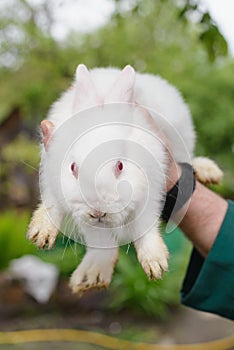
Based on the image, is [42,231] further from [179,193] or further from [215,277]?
[215,277]

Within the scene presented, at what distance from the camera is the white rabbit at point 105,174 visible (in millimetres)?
859

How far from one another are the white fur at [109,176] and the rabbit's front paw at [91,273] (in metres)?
0.07

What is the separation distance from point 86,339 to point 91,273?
13.8ft

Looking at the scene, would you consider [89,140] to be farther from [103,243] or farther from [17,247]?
[17,247]

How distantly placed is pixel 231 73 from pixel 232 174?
1.55 m

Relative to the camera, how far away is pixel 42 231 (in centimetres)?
91

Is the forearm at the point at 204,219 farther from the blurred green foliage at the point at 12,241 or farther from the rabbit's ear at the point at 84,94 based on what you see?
Answer: the blurred green foliage at the point at 12,241

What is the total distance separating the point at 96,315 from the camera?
546 cm

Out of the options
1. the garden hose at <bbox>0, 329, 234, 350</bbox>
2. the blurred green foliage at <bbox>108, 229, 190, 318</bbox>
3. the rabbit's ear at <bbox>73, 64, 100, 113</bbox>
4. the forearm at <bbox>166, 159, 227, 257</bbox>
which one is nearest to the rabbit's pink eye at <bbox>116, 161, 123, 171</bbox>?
the rabbit's ear at <bbox>73, 64, 100, 113</bbox>

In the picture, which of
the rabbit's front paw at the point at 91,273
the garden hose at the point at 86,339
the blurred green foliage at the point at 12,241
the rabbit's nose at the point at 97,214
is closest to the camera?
the rabbit's nose at the point at 97,214

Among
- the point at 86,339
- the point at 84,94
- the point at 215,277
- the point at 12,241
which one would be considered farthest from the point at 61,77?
the point at 84,94

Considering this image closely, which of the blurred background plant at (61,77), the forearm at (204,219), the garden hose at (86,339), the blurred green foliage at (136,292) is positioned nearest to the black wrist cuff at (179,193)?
the forearm at (204,219)

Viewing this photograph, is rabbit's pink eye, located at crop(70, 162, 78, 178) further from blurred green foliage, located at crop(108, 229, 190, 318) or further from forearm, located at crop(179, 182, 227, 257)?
blurred green foliage, located at crop(108, 229, 190, 318)

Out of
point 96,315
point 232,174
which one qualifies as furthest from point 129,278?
point 232,174
